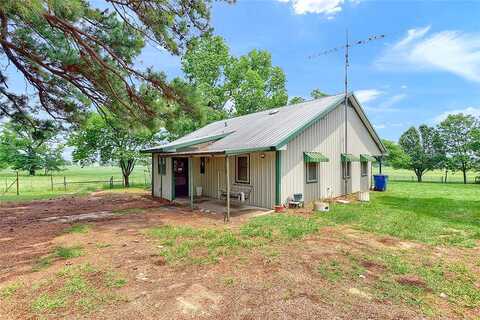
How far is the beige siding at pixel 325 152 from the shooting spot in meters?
10.3

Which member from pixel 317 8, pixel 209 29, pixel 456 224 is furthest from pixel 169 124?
pixel 456 224

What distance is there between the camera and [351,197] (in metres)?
13.0

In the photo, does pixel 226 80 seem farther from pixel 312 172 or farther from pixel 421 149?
pixel 421 149

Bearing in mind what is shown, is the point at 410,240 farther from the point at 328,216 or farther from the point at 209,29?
the point at 209,29

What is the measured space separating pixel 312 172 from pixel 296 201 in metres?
1.93

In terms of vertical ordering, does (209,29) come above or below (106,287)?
above

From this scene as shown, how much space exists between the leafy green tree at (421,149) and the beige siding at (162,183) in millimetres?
30254

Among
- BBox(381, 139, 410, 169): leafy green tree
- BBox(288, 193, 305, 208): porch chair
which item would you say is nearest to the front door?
BBox(288, 193, 305, 208): porch chair

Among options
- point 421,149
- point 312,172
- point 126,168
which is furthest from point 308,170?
point 421,149

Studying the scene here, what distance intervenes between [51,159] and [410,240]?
54.3m

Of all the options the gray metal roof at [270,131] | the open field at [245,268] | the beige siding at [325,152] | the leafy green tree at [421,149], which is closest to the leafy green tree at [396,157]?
the leafy green tree at [421,149]

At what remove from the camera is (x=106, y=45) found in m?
7.61

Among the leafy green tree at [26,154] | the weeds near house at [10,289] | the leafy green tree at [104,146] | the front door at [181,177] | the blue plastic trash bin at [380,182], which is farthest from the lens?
the leafy green tree at [26,154]

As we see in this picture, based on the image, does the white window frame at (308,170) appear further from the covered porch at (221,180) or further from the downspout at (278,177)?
the covered porch at (221,180)
